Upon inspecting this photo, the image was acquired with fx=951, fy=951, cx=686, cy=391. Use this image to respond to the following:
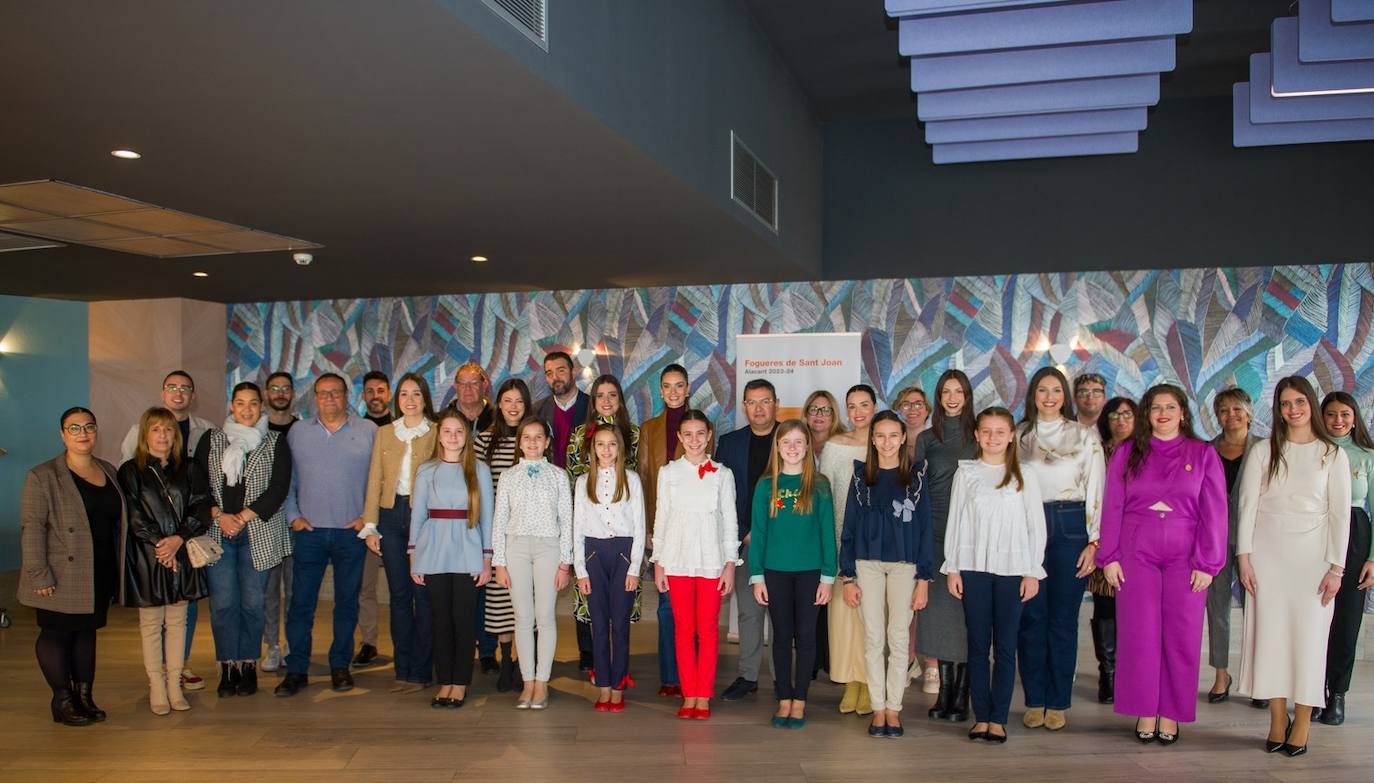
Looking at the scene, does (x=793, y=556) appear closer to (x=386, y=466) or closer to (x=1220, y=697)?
(x=386, y=466)

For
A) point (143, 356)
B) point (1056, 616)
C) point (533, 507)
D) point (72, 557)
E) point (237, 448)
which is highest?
point (143, 356)

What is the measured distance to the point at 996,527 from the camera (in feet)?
12.6

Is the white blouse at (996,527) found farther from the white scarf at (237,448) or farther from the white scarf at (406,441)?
the white scarf at (237,448)

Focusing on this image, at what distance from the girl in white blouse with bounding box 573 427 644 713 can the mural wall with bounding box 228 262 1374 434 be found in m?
2.48

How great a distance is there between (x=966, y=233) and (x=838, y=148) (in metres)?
1.13

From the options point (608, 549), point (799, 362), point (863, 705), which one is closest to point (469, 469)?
point (608, 549)

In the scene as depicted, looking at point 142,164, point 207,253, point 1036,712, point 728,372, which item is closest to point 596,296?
point 728,372

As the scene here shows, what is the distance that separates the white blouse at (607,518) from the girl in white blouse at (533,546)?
73 millimetres

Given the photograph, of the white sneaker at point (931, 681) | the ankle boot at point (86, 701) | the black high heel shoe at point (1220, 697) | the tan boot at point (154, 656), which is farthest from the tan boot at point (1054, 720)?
the ankle boot at point (86, 701)

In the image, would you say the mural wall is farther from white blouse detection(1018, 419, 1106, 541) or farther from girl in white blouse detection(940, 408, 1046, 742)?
girl in white blouse detection(940, 408, 1046, 742)

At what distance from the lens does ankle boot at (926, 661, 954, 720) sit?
13.9ft

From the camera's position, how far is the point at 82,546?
4102mm

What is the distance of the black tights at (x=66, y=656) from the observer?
4.16m

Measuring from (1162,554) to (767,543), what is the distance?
1607 mm
